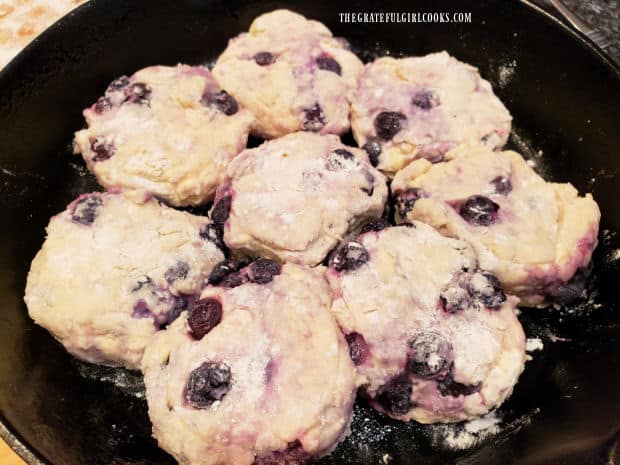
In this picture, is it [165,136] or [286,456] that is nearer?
[286,456]

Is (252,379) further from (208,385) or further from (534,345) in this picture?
(534,345)

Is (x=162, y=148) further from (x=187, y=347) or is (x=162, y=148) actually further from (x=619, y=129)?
(x=619, y=129)

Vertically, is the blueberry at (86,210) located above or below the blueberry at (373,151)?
below

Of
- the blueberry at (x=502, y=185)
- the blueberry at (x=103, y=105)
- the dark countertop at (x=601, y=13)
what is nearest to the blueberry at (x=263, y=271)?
the blueberry at (x=502, y=185)

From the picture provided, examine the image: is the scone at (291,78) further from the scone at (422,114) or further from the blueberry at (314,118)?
the scone at (422,114)

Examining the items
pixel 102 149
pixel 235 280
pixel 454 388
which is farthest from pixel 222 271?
pixel 454 388

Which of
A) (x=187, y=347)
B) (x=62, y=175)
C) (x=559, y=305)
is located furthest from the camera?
(x=62, y=175)

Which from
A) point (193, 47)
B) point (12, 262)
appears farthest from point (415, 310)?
point (193, 47)
